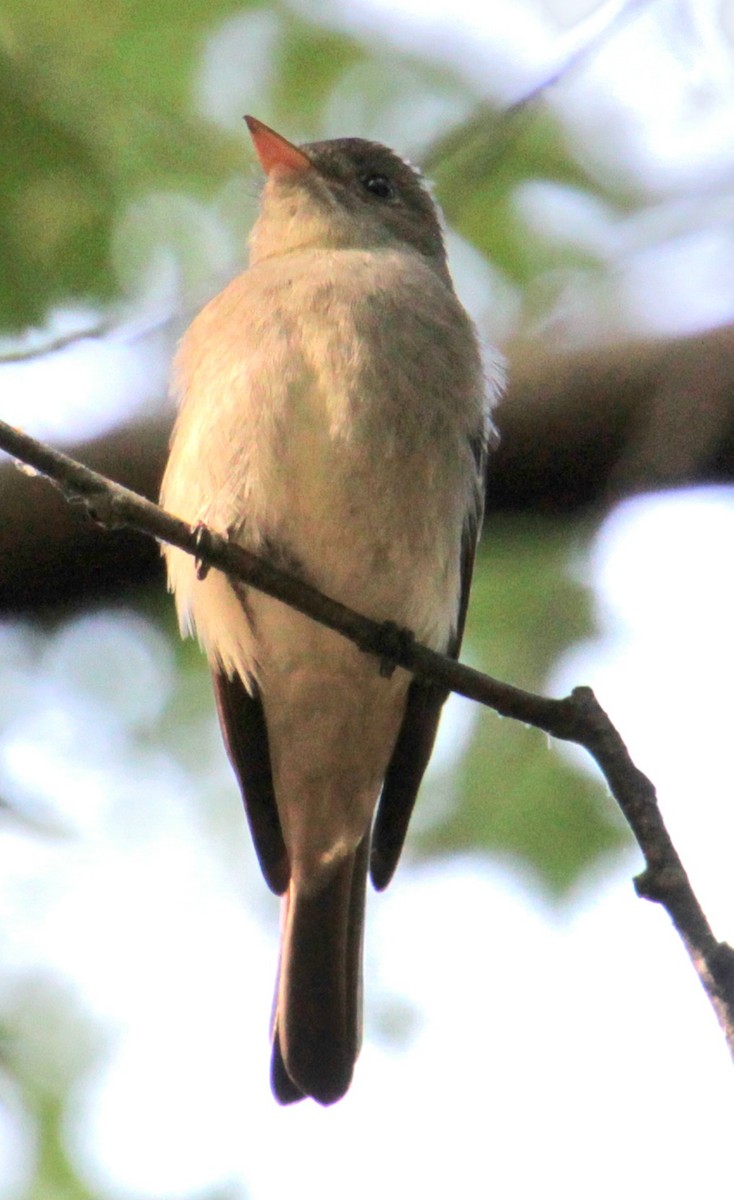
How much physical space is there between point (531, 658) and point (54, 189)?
6.56 ft

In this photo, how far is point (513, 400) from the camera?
12.8 feet

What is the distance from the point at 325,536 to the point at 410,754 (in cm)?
75

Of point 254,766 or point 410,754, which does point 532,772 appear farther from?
point 254,766

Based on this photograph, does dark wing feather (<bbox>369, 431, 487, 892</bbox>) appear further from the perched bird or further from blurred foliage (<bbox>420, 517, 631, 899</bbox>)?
blurred foliage (<bbox>420, 517, 631, 899</bbox>)

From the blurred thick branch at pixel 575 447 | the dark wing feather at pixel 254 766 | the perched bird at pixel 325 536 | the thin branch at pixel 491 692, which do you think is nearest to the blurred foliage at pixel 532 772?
the perched bird at pixel 325 536

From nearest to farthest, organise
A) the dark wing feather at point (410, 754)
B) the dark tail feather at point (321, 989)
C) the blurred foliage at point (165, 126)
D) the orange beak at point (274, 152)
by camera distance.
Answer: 1. the blurred foliage at point (165, 126)
2. the dark tail feather at point (321, 989)
3. the dark wing feather at point (410, 754)
4. the orange beak at point (274, 152)

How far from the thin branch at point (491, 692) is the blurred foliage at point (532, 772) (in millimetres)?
1444

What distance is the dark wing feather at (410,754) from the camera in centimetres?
421

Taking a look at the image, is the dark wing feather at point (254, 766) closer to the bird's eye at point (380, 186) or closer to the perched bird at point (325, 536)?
the perched bird at point (325, 536)

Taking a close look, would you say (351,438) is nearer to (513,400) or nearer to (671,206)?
(513,400)

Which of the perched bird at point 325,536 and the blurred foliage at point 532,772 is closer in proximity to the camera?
the perched bird at point 325,536

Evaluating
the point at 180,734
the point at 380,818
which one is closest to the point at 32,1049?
the point at 180,734

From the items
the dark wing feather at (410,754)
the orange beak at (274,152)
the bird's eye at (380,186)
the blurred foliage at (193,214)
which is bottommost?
the dark wing feather at (410,754)

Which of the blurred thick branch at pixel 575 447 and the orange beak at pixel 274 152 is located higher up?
the orange beak at pixel 274 152
